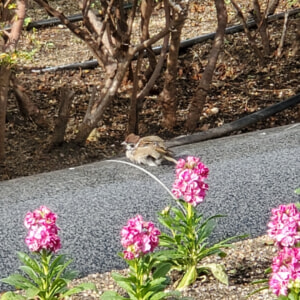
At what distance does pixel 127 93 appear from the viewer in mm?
7016

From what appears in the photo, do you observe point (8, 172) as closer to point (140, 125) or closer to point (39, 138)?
point (39, 138)

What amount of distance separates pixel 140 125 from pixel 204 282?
3567 mm

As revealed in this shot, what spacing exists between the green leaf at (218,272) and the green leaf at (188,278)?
0.06 meters

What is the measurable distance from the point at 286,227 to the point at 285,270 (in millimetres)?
190

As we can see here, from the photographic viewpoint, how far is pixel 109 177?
384 cm

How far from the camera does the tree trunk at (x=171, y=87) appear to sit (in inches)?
236

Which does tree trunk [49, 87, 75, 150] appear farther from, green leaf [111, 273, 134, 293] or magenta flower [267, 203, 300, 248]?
magenta flower [267, 203, 300, 248]

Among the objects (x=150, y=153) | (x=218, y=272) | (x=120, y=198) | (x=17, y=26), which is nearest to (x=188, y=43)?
(x=17, y=26)

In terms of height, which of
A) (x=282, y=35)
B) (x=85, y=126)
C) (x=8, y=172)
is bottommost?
(x=8, y=172)

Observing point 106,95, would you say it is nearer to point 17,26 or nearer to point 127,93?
point 17,26

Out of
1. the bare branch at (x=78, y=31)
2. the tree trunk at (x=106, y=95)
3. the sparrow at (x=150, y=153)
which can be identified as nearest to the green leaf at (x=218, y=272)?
the sparrow at (x=150, y=153)

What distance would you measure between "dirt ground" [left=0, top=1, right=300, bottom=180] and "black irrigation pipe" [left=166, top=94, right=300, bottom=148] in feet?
0.56

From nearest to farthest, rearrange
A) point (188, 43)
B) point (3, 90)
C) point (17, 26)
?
point (17, 26), point (3, 90), point (188, 43)

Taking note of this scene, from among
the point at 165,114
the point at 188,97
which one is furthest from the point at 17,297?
the point at 188,97
